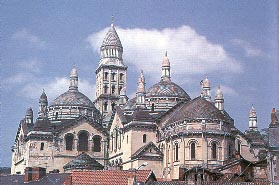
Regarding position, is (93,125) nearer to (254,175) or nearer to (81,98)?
(81,98)

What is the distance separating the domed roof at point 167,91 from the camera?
264 feet

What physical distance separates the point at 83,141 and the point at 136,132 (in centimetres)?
1030

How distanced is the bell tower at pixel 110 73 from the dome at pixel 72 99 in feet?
29.4

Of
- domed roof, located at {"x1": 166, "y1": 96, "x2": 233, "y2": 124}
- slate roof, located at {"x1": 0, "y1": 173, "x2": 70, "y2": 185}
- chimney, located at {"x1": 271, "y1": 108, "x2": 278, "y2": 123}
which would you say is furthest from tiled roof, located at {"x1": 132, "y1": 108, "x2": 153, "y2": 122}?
chimney, located at {"x1": 271, "y1": 108, "x2": 278, "y2": 123}

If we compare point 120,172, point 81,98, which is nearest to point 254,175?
point 120,172

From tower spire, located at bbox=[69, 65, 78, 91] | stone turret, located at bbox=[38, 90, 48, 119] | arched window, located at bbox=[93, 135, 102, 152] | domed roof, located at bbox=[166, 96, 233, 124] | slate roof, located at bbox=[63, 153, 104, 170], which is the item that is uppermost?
tower spire, located at bbox=[69, 65, 78, 91]

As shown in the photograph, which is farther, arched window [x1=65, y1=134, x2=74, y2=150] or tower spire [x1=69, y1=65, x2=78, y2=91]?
tower spire [x1=69, y1=65, x2=78, y2=91]

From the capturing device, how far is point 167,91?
80750 millimetres

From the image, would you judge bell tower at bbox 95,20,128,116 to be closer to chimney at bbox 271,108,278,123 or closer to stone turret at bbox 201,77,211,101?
stone turret at bbox 201,77,211,101

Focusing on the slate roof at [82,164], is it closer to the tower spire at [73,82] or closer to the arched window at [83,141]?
the arched window at [83,141]

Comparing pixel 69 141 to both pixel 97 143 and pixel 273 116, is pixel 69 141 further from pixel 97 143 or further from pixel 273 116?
pixel 273 116

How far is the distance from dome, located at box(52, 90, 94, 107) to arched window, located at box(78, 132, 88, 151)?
24.7 feet

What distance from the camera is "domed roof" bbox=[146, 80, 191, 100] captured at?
80.5 metres

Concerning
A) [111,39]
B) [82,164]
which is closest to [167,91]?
[82,164]
